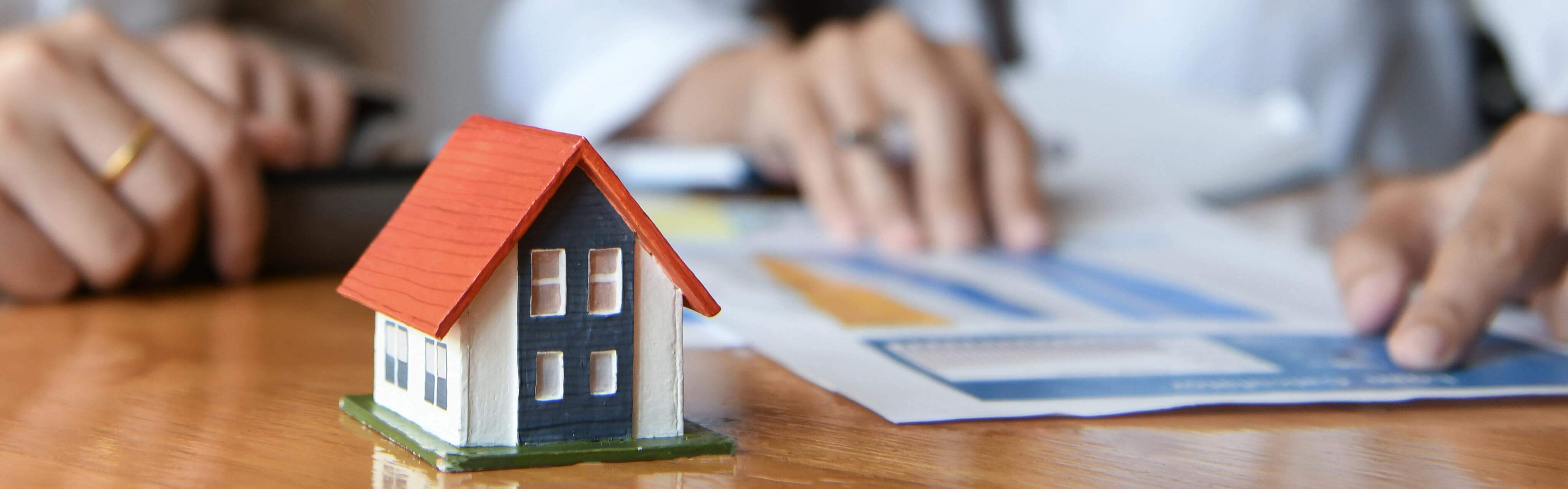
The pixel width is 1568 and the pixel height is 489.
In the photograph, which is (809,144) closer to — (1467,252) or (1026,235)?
(1026,235)

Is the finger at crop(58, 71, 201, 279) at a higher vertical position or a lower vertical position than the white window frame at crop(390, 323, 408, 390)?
higher

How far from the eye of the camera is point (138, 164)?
540mm

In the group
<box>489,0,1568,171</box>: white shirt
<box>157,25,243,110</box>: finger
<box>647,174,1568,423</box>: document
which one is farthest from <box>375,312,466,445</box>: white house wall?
<box>489,0,1568,171</box>: white shirt

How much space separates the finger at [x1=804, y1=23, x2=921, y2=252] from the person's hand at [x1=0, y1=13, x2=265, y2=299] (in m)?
0.42

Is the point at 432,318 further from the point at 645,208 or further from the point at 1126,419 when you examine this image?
the point at 645,208

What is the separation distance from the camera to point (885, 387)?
0.35 meters

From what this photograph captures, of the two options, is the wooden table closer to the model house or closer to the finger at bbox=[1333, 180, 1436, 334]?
the model house

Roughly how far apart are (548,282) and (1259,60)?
102 cm

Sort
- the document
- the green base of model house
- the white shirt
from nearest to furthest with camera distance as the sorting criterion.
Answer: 1. the green base of model house
2. the document
3. the white shirt

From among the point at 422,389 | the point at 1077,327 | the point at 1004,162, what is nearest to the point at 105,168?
the point at 422,389

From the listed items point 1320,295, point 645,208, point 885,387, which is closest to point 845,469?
point 885,387

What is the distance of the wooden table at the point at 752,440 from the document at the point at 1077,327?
0.02m

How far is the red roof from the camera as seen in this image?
25 cm

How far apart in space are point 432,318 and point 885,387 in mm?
156
